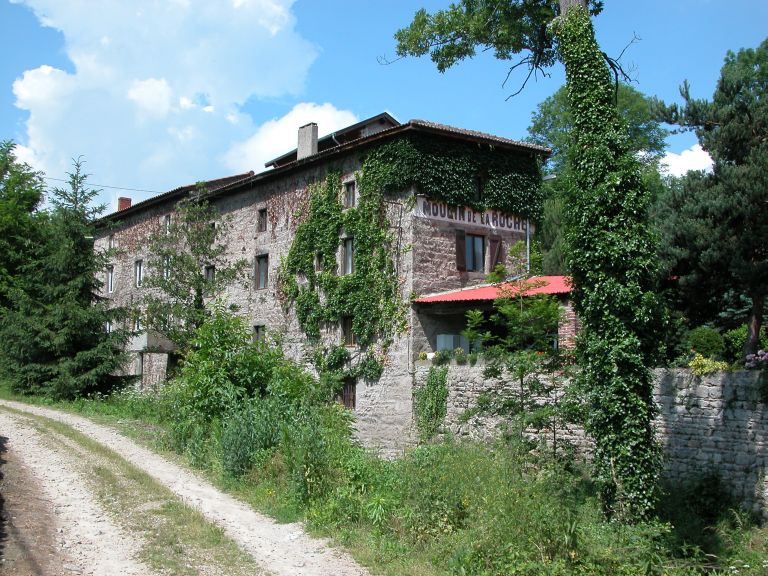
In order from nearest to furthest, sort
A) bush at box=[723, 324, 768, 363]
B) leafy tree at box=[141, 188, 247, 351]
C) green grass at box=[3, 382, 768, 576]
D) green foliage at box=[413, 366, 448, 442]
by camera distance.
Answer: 1. green grass at box=[3, 382, 768, 576]
2. bush at box=[723, 324, 768, 363]
3. green foliage at box=[413, 366, 448, 442]
4. leafy tree at box=[141, 188, 247, 351]

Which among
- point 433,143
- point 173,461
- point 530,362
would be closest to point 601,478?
point 530,362

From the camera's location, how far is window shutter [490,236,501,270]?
2408cm

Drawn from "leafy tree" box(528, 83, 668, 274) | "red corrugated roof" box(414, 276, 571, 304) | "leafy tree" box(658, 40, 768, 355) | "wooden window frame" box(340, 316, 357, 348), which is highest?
"leafy tree" box(528, 83, 668, 274)

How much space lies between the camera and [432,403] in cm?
2033

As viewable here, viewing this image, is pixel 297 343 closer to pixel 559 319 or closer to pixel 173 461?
pixel 173 461

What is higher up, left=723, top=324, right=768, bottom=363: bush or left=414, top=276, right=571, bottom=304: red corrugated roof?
left=414, top=276, right=571, bottom=304: red corrugated roof

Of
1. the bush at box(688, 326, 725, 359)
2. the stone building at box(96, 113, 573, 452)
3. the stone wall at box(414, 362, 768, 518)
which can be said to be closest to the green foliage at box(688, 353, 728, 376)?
the stone wall at box(414, 362, 768, 518)

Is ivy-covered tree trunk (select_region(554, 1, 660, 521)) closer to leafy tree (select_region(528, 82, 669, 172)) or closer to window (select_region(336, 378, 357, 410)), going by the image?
window (select_region(336, 378, 357, 410))

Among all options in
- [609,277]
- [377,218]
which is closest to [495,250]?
[377,218]

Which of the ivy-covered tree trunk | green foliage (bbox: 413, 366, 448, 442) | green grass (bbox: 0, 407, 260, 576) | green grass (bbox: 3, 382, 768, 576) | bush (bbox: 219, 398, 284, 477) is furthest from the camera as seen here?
green foliage (bbox: 413, 366, 448, 442)

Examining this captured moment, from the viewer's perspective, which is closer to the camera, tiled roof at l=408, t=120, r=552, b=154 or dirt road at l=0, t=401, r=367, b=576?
dirt road at l=0, t=401, r=367, b=576

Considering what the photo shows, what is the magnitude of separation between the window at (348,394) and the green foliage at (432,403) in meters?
3.62

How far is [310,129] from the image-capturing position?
29.0m

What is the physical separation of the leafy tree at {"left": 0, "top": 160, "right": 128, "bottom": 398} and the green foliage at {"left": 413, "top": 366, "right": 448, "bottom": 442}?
457 inches
